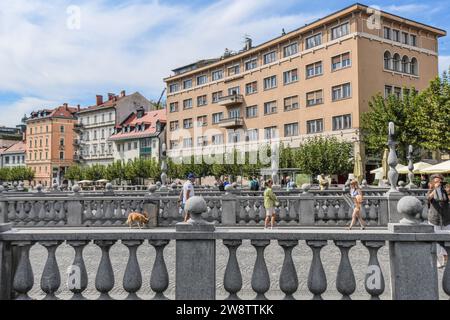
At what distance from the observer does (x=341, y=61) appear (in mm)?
42500

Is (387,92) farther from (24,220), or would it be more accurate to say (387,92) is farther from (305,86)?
(24,220)

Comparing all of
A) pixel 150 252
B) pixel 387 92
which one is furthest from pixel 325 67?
pixel 150 252

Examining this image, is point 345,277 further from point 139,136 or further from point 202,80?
point 139,136

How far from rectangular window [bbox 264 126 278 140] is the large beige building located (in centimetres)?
12

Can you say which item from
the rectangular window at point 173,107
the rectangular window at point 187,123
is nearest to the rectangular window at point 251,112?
the rectangular window at point 187,123

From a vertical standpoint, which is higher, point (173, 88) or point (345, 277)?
point (173, 88)

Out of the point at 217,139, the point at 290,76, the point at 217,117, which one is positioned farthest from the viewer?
the point at 217,117

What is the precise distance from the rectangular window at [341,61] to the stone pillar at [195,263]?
40569 mm

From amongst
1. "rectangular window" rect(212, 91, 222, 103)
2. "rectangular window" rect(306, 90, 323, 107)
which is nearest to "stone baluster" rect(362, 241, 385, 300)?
"rectangular window" rect(306, 90, 323, 107)

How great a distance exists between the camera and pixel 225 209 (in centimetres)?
1561

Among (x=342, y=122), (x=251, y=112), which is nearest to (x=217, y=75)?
(x=251, y=112)

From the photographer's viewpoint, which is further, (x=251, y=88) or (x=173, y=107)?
(x=173, y=107)

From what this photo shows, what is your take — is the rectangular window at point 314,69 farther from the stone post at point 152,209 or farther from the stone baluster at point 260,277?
the stone baluster at point 260,277

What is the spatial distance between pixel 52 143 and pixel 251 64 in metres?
55.1
